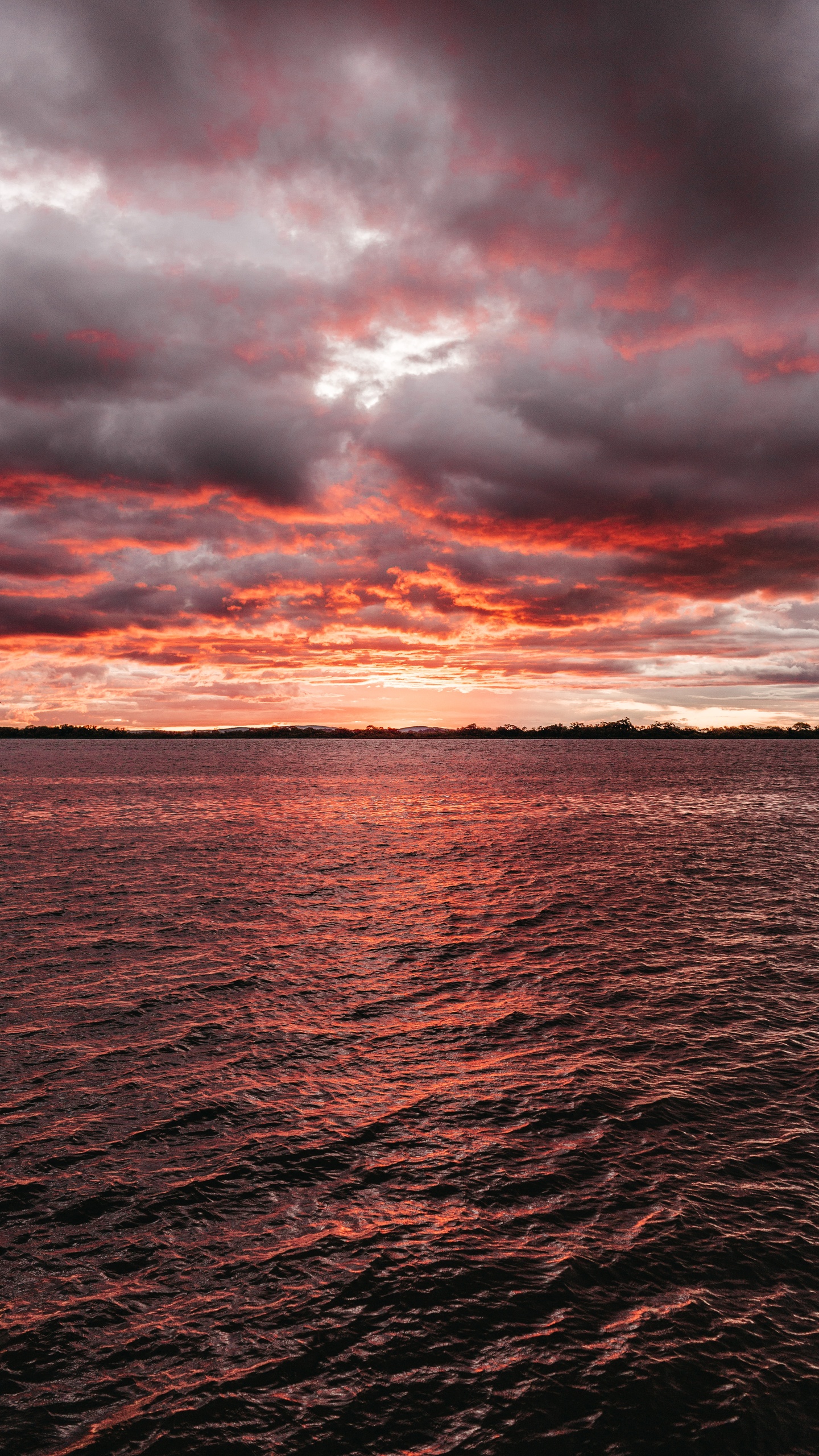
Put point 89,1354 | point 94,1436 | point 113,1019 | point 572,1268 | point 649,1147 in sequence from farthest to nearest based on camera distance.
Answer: point 113,1019
point 649,1147
point 572,1268
point 89,1354
point 94,1436

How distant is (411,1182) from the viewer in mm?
14016

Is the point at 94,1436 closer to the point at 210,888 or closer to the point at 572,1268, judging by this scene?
the point at 572,1268

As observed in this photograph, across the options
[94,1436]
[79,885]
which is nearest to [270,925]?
[79,885]

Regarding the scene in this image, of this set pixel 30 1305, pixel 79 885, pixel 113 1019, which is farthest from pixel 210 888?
pixel 30 1305

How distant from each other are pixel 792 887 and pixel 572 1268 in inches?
A: 1445

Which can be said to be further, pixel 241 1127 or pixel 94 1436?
pixel 241 1127

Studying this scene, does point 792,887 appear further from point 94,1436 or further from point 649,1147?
point 94,1436

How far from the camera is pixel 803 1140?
50.7ft

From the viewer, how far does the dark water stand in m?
9.55

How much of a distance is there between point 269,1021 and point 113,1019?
4716 mm

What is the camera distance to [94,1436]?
29.5 ft

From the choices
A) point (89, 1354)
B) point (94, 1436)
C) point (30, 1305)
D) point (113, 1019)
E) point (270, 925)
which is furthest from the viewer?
point (270, 925)

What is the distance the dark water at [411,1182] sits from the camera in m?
9.55

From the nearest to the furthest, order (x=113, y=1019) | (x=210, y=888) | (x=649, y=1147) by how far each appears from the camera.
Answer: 1. (x=649, y=1147)
2. (x=113, y=1019)
3. (x=210, y=888)
